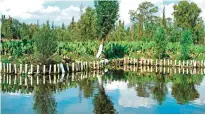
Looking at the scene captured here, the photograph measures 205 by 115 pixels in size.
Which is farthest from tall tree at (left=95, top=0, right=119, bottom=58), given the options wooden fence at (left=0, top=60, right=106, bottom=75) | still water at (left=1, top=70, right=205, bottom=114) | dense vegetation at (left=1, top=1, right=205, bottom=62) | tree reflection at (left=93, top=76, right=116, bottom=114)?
tree reflection at (left=93, top=76, right=116, bottom=114)

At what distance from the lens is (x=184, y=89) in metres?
30.3

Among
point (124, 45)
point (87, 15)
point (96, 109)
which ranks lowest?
point (96, 109)

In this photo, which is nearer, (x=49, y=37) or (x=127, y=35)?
(x=49, y=37)

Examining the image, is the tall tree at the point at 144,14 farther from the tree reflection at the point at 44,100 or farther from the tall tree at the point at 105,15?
the tree reflection at the point at 44,100

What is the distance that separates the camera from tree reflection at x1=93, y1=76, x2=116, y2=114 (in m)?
21.6

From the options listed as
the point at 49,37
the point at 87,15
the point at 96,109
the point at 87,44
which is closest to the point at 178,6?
the point at 87,15

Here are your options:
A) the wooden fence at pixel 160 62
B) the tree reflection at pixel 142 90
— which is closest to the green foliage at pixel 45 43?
the tree reflection at pixel 142 90

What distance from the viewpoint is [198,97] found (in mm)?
27047

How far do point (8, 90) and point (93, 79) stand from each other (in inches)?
371

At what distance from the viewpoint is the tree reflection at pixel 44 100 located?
21.8 m

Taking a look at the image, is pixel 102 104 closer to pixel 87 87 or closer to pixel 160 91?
pixel 87 87

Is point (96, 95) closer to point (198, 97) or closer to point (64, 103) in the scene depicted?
point (64, 103)

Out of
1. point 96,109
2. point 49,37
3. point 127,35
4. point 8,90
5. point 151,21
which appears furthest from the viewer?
point 151,21

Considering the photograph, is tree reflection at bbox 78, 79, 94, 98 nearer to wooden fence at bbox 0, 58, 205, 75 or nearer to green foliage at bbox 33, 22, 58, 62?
wooden fence at bbox 0, 58, 205, 75
